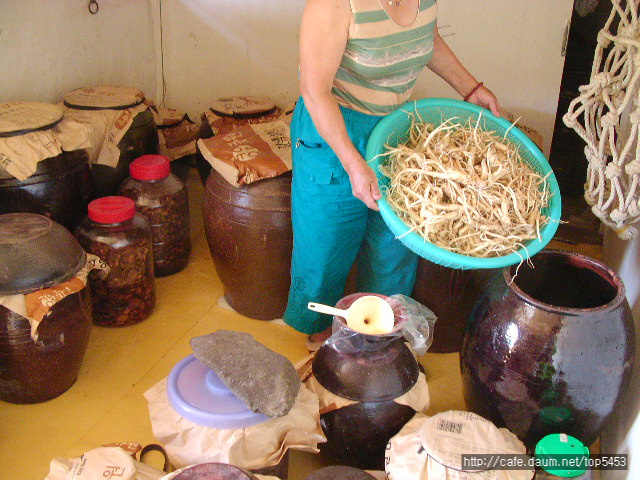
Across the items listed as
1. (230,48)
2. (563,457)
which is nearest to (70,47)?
(230,48)

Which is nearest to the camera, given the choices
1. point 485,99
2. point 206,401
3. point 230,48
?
point 206,401

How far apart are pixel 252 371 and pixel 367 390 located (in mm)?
408

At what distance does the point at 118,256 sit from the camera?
2590 mm

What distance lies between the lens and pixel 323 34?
5.98ft

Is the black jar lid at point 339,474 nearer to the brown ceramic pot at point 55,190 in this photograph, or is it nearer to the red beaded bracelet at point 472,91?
the red beaded bracelet at point 472,91

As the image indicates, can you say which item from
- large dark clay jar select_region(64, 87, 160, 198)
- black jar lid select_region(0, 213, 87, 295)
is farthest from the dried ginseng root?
large dark clay jar select_region(64, 87, 160, 198)

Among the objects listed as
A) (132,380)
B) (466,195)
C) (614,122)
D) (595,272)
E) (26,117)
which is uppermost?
(614,122)

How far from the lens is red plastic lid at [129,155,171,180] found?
9.64 ft

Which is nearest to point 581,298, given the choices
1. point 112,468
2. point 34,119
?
point 112,468

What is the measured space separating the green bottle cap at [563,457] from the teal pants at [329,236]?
0.95m

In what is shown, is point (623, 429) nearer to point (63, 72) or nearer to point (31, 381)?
point (31, 381)

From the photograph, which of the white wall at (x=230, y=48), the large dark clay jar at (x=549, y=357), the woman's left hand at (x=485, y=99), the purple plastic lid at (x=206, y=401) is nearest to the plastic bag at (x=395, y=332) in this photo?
the large dark clay jar at (x=549, y=357)

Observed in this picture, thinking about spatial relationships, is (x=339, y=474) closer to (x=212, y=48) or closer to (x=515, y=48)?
(x=515, y=48)

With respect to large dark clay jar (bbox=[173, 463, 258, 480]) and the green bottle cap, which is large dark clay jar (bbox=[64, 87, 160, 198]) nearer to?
large dark clay jar (bbox=[173, 463, 258, 480])
